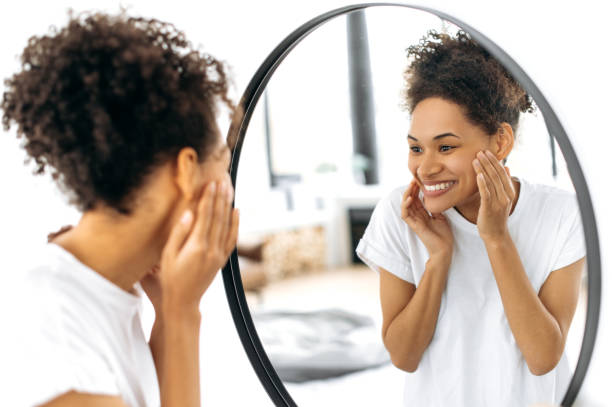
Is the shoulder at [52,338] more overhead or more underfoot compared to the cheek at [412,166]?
more underfoot

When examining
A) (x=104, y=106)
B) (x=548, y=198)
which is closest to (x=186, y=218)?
(x=104, y=106)

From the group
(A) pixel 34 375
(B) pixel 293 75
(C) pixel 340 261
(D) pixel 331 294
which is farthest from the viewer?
(B) pixel 293 75

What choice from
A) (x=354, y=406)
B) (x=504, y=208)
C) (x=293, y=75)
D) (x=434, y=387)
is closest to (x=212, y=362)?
(x=354, y=406)

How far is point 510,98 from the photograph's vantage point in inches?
21.3

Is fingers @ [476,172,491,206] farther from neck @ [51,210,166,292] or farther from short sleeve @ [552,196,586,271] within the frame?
neck @ [51,210,166,292]

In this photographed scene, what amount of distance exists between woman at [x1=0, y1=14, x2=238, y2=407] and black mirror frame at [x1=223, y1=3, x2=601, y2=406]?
0.61 ft

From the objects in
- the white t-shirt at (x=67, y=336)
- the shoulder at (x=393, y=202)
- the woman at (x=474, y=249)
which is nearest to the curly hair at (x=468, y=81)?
the woman at (x=474, y=249)

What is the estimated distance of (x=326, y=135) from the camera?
1.38 metres

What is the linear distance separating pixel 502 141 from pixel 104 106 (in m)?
0.38

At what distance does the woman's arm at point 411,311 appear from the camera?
24.5 inches

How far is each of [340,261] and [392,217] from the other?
313 mm

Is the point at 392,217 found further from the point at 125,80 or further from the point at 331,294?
the point at 331,294

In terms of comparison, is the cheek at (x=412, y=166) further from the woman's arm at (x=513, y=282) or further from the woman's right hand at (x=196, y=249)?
the woman's right hand at (x=196, y=249)

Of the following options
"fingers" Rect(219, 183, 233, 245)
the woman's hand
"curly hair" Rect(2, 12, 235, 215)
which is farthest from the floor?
"curly hair" Rect(2, 12, 235, 215)
